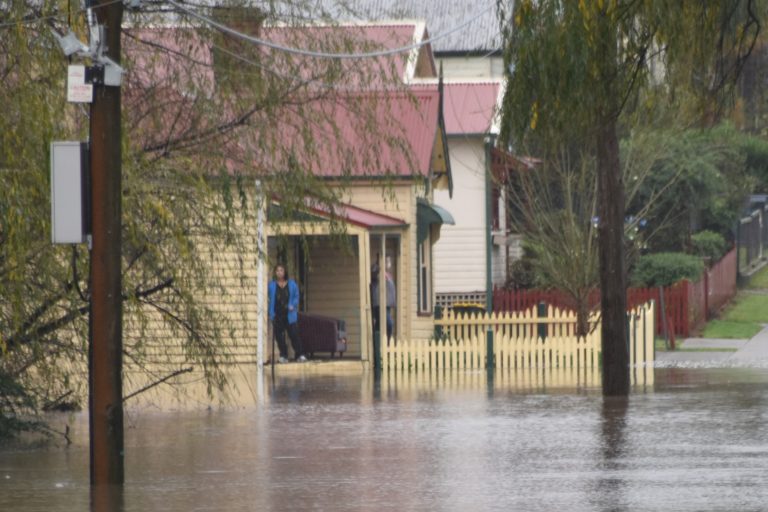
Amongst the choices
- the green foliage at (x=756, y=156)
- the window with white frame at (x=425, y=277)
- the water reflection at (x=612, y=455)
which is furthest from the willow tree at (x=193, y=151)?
the green foliage at (x=756, y=156)

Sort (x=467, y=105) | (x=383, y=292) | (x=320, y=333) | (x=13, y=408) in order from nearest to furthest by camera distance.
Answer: (x=13, y=408)
(x=320, y=333)
(x=383, y=292)
(x=467, y=105)

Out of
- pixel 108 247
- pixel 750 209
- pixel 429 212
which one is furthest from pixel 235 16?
pixel 750 209

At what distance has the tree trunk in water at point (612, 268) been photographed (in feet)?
66.6

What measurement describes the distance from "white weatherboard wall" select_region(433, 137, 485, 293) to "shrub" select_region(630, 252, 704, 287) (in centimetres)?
393

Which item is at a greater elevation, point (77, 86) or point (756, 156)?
point (756, 156)

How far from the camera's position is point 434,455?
47.7 ft

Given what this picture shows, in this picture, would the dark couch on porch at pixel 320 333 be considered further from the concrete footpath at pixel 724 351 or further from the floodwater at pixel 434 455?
the floodwater at pixel 434 455

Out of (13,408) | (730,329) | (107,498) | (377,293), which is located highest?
(377,293)

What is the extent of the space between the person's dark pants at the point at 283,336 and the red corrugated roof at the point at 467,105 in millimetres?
10374

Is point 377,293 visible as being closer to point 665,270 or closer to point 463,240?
point 463,240

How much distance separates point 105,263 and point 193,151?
3.56 m

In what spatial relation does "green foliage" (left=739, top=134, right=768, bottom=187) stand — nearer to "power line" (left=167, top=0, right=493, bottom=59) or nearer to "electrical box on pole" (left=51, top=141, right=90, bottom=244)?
"power line" (left=167, top=0, right=493, bottom=59)

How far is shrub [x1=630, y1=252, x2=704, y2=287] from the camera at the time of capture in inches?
1522

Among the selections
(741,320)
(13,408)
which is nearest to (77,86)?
(13,408)
